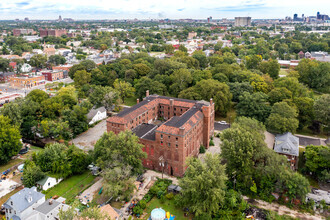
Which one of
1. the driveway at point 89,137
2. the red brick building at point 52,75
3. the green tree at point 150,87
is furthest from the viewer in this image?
the red brick building at point 52,75

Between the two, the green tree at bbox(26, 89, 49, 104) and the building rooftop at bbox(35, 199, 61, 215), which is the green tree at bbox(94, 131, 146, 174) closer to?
the building rooftop at bbox(35, 199, 61, 215)

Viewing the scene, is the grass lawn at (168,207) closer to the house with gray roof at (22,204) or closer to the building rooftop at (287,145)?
the house with gray roof at (22,204)

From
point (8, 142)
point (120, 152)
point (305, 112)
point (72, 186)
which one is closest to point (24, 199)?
point (72, 186)

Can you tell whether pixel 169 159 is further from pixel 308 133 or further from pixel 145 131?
pixel 308 133

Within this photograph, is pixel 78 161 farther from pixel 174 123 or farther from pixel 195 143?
pixel 195 143

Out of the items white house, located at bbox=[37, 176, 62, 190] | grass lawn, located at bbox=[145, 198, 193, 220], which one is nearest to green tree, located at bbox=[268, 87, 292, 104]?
grass lawn, located at bbox=[145, 198, 193, 220]

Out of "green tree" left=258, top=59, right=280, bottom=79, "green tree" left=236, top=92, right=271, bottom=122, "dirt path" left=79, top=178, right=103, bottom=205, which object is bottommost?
"dirt path" left=79, top=178, right=103, bottom=205

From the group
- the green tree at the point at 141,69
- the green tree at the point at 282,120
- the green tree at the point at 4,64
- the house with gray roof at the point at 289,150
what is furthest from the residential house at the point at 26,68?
the house with gray roof at the point at 289,150

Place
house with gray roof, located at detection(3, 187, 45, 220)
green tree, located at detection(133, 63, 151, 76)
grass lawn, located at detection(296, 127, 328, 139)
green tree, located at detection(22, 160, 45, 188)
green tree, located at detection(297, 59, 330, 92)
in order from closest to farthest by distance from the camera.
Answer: house with gray roof, located at detection(3, 187, 45, 220), green tree, located at detection(22, 160, 45, 188), grass lawn, located at detection(296, 127, 328, 139), green tree, located at detection(297, 59, 330, 92), green tree, located at detection(133, 63, 151, 76)
